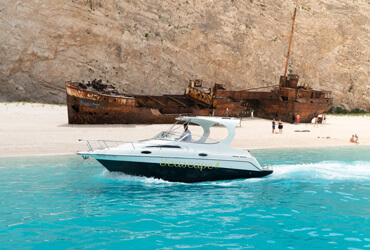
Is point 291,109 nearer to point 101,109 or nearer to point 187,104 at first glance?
point 187,104

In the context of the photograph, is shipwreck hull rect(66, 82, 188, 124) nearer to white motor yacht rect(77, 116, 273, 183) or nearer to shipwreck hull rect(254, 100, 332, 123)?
shipwreck hull rect(254, 100, 332, 123)

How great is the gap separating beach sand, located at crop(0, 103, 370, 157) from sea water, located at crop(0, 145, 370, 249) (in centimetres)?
338

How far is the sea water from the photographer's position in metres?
8.51

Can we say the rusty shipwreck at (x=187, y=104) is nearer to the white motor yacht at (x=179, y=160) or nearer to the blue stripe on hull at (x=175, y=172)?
the white motor yacht at (x=179, y=160)

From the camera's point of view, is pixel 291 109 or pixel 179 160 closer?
pixel 179 160

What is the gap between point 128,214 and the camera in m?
10.1

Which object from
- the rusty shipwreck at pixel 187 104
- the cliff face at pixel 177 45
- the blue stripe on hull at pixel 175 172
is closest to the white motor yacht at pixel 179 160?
the blue stripe on hull at pixel 175 172

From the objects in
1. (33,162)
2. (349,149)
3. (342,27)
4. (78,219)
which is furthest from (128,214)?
(342,27)

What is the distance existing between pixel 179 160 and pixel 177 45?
1500 inches

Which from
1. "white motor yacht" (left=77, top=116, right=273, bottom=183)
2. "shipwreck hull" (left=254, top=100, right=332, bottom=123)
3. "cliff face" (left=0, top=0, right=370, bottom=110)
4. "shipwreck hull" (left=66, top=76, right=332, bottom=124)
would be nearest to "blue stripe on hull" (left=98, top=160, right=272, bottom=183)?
"white motor yacht" (left=77, top=116, right=273, bottom=183)

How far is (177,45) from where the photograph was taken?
49.0 meters

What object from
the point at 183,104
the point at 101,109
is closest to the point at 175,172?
the point at 101,109

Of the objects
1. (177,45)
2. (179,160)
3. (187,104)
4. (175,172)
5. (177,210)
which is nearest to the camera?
(177,210)

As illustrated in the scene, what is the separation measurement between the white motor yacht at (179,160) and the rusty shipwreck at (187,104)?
1479 centimetres
